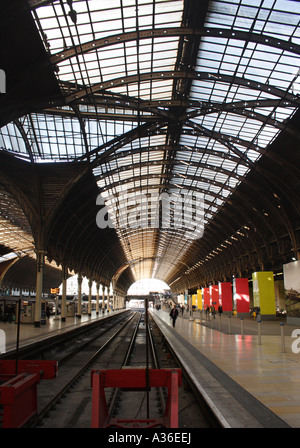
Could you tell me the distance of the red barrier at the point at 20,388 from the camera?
5895 mm

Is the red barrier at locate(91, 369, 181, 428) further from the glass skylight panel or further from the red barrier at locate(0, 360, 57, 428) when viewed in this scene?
the glass skylight panel

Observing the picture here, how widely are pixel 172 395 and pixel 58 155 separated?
→ 84.7ft

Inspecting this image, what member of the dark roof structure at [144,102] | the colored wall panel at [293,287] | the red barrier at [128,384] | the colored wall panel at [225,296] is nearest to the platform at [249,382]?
the red barrier at [128,384]

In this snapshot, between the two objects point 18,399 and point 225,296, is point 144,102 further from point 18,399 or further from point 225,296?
point 225,296

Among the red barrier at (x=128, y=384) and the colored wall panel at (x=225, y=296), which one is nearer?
the red barrier at (x=128, y=384)

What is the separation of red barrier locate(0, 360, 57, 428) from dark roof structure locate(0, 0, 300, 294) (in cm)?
1397

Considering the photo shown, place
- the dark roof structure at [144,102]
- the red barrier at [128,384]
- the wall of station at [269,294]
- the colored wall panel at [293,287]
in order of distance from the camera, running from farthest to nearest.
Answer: the wall of station at [269,294], the colored wall panel at [293,287], the dark roof structure at [144,102], the red barrier at [128,384]

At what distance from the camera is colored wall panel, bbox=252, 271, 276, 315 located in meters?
34.3

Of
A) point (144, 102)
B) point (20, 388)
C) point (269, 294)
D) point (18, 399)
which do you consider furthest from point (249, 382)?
point (269, 294)

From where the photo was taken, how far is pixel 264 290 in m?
34.4

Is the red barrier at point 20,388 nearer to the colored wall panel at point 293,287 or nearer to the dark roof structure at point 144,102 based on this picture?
the dark roof structure at point 144,102

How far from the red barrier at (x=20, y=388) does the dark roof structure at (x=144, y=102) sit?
14.0 m

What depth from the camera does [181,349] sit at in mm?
15523

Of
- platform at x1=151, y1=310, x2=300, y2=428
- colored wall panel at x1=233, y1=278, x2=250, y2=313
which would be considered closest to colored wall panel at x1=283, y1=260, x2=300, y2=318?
colored wall panel at x1=233, y1=278, x2=250, y2=313
